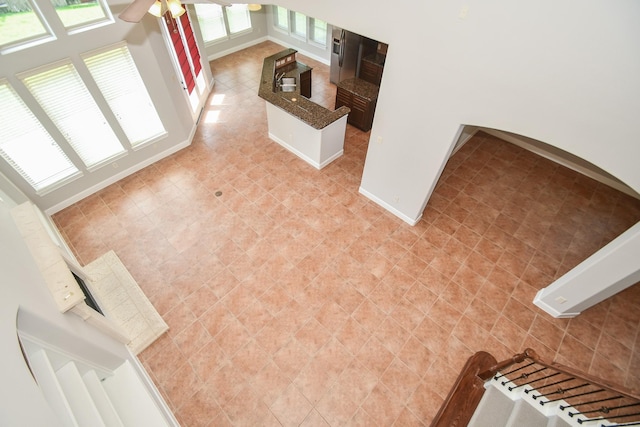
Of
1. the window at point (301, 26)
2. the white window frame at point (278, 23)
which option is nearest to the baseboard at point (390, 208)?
the window at point (301, 26)

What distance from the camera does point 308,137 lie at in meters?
6.38

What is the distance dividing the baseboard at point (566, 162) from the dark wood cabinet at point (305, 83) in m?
4.77

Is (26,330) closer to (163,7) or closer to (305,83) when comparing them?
(163,7)

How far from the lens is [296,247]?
5316 millimetres

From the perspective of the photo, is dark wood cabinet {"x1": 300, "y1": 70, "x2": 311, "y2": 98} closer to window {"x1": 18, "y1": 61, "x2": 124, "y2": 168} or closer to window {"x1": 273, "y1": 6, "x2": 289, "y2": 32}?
window {"x1": 273, "y1": 6, "x2": 289, "y2": 32}

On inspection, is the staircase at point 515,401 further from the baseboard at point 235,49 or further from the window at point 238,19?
the window at point 238,19

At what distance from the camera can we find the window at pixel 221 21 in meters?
9.11

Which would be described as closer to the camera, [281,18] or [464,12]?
[464,12]

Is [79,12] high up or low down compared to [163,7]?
down

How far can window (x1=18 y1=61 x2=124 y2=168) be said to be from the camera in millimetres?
4535

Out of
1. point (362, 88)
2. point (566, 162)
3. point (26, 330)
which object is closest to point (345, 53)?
point (362, 88)

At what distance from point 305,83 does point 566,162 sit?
261 inches

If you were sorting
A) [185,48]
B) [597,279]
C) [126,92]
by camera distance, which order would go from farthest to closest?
[185,48]
[126,92]
[597,279]

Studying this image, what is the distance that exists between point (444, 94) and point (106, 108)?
560 cm
